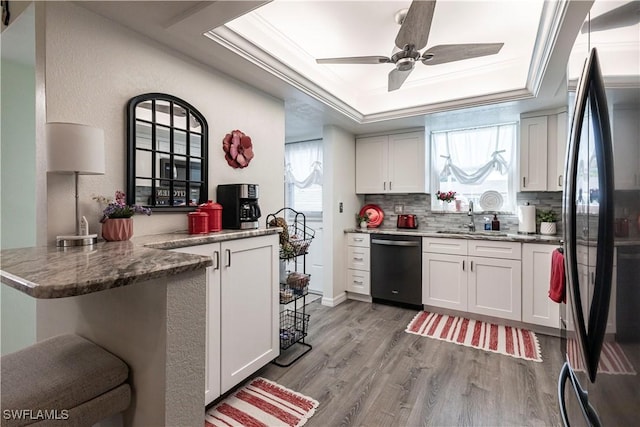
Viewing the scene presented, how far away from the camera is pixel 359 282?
13.0 feet

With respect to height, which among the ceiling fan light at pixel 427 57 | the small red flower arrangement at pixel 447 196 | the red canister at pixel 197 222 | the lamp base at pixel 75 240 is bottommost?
the lamp base at pixel 75 240

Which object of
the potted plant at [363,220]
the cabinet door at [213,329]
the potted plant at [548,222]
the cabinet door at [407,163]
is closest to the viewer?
the cabinet door at [213,329]

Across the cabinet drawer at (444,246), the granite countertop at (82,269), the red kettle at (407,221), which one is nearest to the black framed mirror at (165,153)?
the granite countertop at (82,269)

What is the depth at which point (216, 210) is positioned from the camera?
Result: 2.06m

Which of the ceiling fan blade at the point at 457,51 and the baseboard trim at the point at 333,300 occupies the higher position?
the ceiling fan blade at the point at 457,51

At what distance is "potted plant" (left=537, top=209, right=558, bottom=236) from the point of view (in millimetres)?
3207

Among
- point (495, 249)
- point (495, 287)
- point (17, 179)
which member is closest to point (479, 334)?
point (495, 287)

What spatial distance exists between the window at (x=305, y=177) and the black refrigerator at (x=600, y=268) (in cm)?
373

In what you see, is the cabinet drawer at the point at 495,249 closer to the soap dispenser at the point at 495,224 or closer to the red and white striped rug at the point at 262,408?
the soap dispenser at the point at 495,224

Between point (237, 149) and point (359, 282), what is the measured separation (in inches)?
95.9

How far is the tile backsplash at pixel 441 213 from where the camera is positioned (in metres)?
3.40

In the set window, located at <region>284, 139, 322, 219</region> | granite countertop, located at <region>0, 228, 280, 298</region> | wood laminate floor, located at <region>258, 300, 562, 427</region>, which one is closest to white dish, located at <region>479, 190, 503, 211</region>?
wood laminate floor, located at <region>258, 300, 562, 427</region>

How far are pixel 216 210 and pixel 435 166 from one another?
3.11 m

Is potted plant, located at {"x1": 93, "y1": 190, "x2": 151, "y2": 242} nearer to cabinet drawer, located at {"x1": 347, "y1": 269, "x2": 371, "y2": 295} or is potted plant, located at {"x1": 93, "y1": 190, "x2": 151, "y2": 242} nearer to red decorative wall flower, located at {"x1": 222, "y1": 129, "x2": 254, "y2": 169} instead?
red decorative wall flower, located at {"x1": 222, "y1": 129, "x2": 254, "y2": 169}
